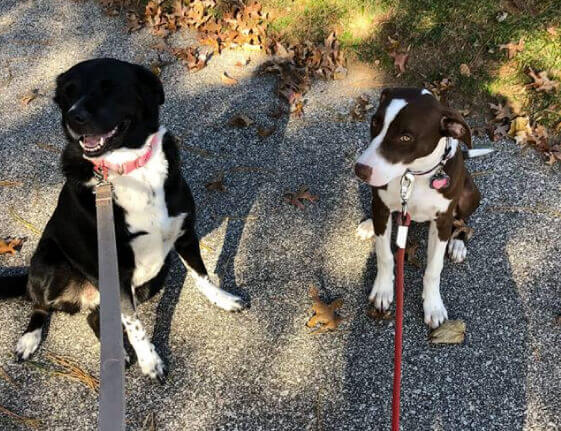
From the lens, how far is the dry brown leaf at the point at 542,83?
4.41 meters

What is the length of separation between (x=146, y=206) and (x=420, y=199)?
1.48 m

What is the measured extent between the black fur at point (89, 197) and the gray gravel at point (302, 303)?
345 millimetres

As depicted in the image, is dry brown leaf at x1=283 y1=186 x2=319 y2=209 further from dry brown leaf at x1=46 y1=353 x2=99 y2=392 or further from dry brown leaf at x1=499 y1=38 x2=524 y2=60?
dry brown leaf at x1=499 y1=38 x2=524 y2=60

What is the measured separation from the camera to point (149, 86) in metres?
2.73

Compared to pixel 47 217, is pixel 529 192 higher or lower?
higher

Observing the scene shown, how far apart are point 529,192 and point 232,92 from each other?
276cm

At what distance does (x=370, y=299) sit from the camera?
11.1ft

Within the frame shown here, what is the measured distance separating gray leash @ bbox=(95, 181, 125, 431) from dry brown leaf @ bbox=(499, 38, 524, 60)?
3.81m

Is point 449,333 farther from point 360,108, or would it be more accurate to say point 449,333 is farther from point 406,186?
point 360,108

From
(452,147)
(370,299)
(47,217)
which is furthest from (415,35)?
(47,217)

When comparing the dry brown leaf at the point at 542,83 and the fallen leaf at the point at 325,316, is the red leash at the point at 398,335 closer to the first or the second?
the fallen leaf at the point at 325,316

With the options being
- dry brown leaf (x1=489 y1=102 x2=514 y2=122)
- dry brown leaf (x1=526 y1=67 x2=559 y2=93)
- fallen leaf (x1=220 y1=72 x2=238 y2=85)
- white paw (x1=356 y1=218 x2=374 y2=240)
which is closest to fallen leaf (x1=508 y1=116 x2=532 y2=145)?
dry brown leaf (x1=489 y1=102 x2=514 y2=122)

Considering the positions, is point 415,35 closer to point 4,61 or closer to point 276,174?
point 276,174

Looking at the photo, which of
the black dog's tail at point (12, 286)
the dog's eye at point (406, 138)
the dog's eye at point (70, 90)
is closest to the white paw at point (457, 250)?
the dog's eye at point (406, 138)
